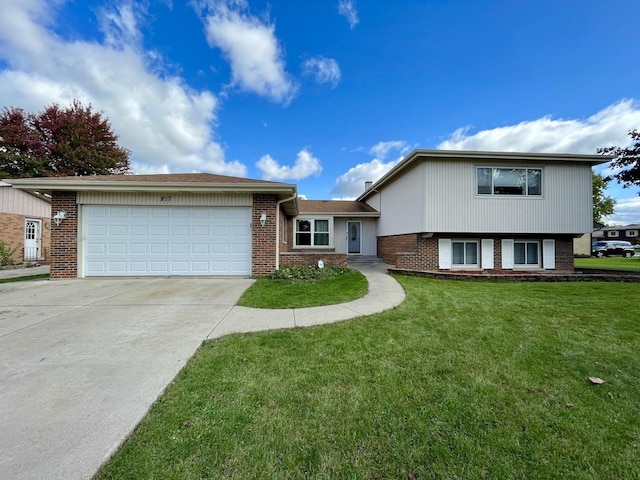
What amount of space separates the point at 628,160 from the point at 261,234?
15.2 m

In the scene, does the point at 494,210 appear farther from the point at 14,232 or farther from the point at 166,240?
the point at 14,232

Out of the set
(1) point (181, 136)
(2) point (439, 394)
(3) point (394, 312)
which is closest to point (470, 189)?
(3) point (394, 312)

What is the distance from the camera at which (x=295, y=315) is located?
4.85 meters

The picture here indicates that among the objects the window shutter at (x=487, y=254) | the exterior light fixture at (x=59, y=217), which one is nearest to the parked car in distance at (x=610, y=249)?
the window shutter at (x=487, y=254)

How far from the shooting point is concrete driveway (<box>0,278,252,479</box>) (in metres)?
1.80

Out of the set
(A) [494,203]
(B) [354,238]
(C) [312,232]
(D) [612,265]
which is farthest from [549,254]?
(C) [312,232]

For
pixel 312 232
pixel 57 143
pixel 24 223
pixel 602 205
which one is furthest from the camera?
pixel 602 205

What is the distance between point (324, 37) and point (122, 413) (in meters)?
13.7

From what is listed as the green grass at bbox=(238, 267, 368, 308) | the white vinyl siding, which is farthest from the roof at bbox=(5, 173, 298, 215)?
the white vinyl siding

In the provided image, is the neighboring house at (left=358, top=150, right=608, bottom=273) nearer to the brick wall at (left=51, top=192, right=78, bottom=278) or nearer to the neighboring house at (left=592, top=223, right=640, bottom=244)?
the brick wall at (left=51, top=192, right=78, bottom=278)

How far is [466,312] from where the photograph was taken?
512 cm

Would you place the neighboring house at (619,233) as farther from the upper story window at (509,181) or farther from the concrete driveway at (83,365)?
the concrete driveway at (83,365)

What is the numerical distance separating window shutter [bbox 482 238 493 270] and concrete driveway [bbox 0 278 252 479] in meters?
10.4

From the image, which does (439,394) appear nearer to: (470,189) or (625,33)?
(470,189)
